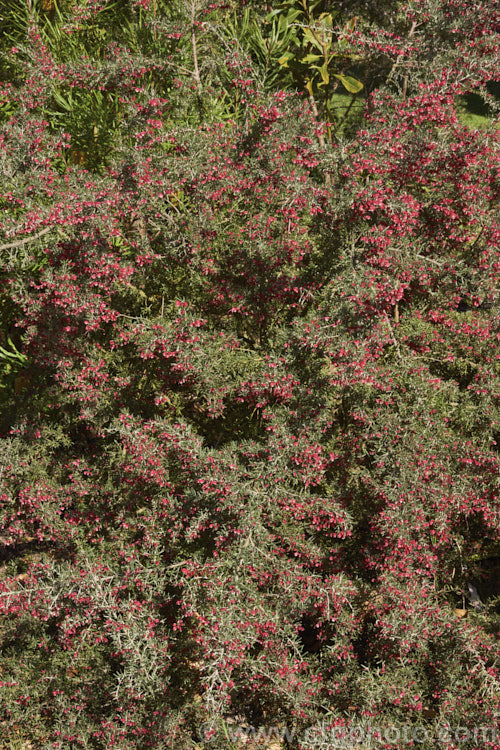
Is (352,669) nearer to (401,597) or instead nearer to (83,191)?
(401,597)

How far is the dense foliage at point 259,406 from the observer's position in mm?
4148

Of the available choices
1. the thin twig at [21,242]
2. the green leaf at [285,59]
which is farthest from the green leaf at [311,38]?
the thin twig at [21,242]

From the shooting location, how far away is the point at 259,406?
430 centimetres

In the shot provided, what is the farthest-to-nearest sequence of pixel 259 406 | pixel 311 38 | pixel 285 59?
pixel 285 59, pixel 311 38, pixel 259 406

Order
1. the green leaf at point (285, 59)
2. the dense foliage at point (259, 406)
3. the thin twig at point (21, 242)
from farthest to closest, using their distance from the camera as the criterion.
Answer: the green leaf at point (285, 59), the dense foliage at point (259, 406), the thin twig at point (21, 242)

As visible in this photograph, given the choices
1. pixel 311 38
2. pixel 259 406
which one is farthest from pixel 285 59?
pixel 259 406

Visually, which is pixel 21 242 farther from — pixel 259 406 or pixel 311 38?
pixel 311 38

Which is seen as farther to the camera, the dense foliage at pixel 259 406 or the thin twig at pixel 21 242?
the dense foliage at pixel 259 406

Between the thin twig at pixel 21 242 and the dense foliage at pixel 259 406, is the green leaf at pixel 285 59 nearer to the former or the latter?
the dense foliage at pixel 259 406

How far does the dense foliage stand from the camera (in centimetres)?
415

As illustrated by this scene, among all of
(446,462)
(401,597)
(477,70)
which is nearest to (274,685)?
(401,597)

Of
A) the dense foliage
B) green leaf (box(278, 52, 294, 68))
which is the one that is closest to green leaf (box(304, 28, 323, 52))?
green leaf (box(278, 52, 294, 68))

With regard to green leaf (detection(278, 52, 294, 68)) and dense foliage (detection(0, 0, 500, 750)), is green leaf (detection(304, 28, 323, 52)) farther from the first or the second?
dense foliage (detection(0, 0, 500, 750))

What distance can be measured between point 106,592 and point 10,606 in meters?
0.99
